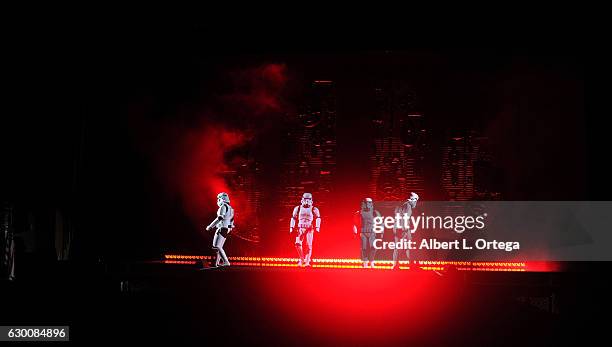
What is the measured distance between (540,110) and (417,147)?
1705 mm

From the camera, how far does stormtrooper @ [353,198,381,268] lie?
6039 mm

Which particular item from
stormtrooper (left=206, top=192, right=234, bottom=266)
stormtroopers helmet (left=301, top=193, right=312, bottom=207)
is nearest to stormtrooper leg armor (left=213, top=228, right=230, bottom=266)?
stormtrooper (left=206, top=192, right=234, bottom=266)

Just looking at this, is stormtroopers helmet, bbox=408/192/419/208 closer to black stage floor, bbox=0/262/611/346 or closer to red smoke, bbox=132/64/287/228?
black stage floor, bbox=0/262/611/346

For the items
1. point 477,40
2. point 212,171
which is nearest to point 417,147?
point 477,40

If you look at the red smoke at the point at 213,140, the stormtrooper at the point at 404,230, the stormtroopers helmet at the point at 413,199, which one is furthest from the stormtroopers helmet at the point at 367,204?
the red smoke at the point at 213,140

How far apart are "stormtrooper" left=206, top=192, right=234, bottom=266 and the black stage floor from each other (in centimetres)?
34

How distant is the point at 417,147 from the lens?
666cm

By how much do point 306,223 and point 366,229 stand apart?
0.79 meters

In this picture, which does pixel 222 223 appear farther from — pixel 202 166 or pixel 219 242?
pixel 202 166

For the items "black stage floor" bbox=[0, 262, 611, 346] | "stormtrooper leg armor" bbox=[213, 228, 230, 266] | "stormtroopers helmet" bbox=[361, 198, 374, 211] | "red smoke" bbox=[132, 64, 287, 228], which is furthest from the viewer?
"red smoke" bbox=[132, 64, 287, 228]

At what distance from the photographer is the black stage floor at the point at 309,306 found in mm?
3887

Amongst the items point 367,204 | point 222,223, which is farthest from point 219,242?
point 367,204

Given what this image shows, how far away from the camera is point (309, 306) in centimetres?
496

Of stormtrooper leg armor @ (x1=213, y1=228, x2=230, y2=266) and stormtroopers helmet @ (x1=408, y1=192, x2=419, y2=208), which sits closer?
stormtroopers helmet @ (x1=408, y1=192, x2=419, y2=208)
